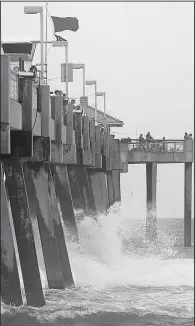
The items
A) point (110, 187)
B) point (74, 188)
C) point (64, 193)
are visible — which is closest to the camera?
point (64, 193)

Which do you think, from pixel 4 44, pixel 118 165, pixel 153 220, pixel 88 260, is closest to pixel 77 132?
pixel 88 260

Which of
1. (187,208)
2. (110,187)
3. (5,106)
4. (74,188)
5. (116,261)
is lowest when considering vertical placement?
(187,208)

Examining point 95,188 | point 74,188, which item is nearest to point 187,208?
point 95,188

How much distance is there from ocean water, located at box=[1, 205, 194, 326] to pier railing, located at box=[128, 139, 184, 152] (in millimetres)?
13243

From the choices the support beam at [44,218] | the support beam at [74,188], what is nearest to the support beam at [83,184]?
the support beam at [74,188]

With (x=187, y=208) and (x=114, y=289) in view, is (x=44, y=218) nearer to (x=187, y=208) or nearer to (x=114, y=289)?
(x=114, y=289)

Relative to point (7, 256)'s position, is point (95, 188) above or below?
below

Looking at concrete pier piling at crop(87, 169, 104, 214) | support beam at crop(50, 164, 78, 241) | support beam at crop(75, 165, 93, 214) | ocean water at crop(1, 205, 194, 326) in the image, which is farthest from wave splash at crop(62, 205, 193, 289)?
support beam at crop(50, 164, 78, 241)

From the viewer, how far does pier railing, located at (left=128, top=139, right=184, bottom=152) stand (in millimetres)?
56375

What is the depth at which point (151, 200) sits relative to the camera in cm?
5684

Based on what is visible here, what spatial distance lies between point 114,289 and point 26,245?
6.15 m

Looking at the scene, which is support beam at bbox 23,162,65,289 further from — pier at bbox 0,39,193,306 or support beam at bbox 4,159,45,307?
support beam at bbox 4,159,45,307

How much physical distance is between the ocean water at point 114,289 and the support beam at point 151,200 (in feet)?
41.9

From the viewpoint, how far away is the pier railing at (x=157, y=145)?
185 ft
